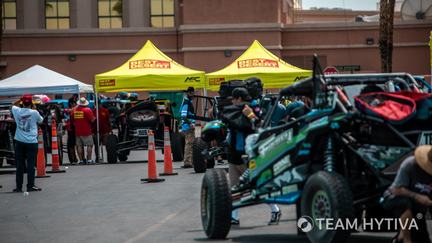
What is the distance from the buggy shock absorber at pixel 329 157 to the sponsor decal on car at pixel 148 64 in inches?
789

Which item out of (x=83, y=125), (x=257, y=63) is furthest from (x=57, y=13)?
(x=83, y=125)

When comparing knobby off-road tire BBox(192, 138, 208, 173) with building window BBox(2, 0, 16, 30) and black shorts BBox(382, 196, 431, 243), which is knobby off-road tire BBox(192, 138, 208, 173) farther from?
building window BBox(2, 0, 16, 30)

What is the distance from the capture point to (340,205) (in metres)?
9.67

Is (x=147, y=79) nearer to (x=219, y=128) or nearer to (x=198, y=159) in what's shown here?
(x=198, y=159)

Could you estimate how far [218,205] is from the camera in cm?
1164

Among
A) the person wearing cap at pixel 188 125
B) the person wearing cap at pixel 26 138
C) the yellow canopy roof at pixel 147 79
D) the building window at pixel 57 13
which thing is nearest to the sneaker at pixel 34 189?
the person wearing cap at pixel 26 138

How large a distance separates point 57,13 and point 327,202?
156ft

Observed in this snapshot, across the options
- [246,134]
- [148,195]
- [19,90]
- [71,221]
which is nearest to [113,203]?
[148,195]

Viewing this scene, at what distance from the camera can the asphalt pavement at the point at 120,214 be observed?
1282cm

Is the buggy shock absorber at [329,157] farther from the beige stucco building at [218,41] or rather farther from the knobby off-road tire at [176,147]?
the beige stucco building at [218,41]

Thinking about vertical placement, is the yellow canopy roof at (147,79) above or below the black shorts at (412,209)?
above

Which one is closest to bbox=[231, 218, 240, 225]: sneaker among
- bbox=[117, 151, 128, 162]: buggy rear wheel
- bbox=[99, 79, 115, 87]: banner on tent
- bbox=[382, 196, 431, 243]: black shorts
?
bbox=[382, 196, 431, 243]: black shorts

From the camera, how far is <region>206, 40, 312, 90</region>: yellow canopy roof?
30.8 m

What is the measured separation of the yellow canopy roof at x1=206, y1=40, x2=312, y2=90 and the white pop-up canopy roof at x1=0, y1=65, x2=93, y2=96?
→ 12.9 ft
